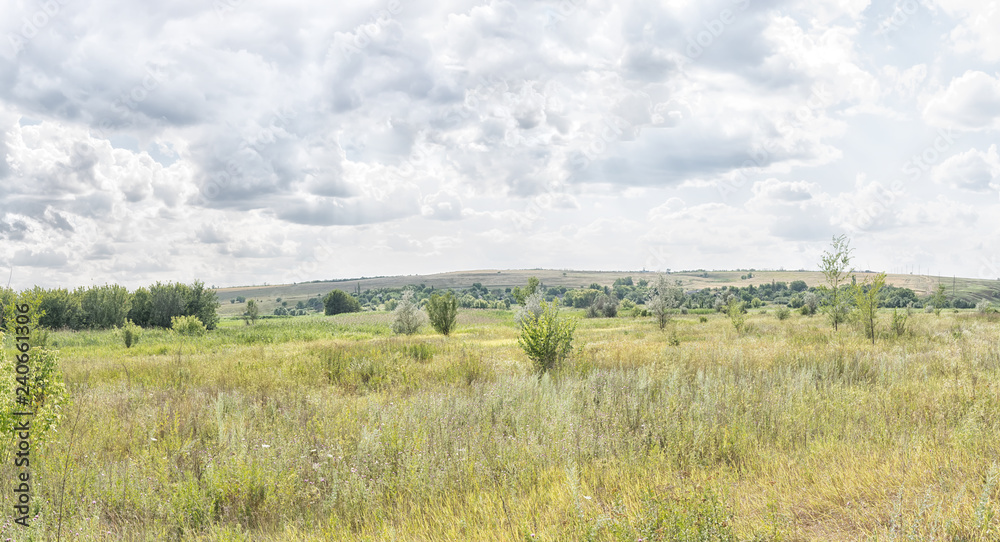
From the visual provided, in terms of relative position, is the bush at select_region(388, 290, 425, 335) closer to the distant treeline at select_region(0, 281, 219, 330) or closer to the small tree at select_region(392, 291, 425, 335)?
the small tree at select_region(392, 291, 425, 335)

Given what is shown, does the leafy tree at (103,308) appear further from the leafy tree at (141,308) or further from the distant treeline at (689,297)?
the distant treeline at (689,297)

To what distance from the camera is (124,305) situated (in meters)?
54.0

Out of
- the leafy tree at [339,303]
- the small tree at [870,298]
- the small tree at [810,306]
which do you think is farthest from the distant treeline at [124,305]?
the small tree at [810,306]

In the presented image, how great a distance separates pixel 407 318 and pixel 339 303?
80218mm

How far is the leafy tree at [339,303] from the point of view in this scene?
110m

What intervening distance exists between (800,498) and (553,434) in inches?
108

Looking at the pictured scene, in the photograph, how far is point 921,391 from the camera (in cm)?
851

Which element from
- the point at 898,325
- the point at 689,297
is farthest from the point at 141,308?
the point at 689,297

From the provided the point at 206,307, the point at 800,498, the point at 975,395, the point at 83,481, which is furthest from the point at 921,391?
the point at 206,307

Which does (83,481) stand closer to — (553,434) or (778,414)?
(553,434)

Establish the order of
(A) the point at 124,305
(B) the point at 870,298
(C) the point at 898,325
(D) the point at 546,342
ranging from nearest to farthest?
(D) the point at 546,342 → (B) the point at 870,298 → (C) the point at 898,325 → (A) the point at 124,305

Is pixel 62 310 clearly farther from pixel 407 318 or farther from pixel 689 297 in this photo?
pixel 689 297

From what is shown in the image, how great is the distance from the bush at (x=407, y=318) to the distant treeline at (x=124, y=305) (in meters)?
28.7

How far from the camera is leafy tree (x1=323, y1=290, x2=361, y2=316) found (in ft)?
361
